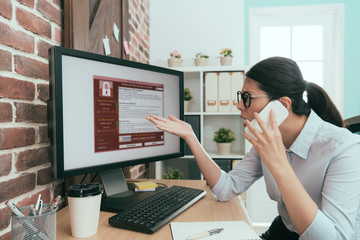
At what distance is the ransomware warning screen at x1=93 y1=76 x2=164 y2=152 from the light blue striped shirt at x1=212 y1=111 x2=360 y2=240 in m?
0.35

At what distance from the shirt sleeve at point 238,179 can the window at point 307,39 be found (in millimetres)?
1756

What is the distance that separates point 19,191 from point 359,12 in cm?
317

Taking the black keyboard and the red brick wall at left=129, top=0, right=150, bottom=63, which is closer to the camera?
the black keyboard

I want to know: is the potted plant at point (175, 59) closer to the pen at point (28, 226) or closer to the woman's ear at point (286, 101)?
the woman's ear at point (286, 101)

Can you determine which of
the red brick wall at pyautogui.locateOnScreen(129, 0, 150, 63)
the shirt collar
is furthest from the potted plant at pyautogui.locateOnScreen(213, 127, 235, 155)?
the shirt collar

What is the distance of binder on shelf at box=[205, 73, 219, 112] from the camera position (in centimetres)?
224

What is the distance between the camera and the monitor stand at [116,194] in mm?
866

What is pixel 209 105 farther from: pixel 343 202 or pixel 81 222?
pixel 81 222

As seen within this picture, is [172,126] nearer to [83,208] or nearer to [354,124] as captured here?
[83,208]

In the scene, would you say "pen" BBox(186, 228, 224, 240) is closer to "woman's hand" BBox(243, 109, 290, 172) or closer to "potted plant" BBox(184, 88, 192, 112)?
"woman's hand" BBox(243, 109, 290, 172)

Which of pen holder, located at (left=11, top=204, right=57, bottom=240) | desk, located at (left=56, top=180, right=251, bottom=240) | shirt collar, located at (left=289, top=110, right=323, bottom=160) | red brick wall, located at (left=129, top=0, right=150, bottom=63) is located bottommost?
desk, located at (left=56, top=180, right=251, bottom=240)

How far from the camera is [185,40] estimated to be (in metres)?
2.59

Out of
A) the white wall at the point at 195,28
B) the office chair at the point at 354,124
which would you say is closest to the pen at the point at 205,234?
the office chair at the point at 354,124

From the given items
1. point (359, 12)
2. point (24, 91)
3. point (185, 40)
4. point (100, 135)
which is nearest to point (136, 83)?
point (100, 135)
